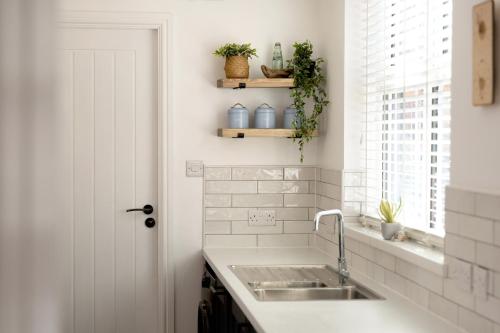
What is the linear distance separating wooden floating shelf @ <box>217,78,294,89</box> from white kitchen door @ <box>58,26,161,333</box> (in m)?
0.49

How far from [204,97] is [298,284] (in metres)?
1.39

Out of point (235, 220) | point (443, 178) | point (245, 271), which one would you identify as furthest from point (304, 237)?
point (443, 178)

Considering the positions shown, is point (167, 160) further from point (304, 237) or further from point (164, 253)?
point (304, 237)

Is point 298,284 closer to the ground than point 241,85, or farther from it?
closer to the ground

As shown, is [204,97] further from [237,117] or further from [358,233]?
[358,233]

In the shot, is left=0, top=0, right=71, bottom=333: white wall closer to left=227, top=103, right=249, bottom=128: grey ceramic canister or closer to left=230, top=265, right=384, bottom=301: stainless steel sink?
left=230, top=265, right=384, bottom=301: stainless steel sink

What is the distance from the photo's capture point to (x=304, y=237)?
4.10 m

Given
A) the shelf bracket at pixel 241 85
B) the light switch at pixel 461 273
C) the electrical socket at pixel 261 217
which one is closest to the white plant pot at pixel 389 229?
the light switch at pixel 461 273

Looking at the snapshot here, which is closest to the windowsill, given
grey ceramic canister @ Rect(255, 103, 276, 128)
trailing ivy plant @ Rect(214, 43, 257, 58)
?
grey ceramic canister @ Rect(255, 103, 276, 128)

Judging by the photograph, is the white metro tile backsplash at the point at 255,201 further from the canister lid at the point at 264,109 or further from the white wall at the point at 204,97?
the canister lid at the point at 264,109

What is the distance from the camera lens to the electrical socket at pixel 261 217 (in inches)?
158

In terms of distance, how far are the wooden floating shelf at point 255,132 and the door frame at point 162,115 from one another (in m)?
0.38

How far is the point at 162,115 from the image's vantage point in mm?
3961

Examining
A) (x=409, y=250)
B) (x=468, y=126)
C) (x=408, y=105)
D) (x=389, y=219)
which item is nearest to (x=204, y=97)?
(x=408, y=105)
